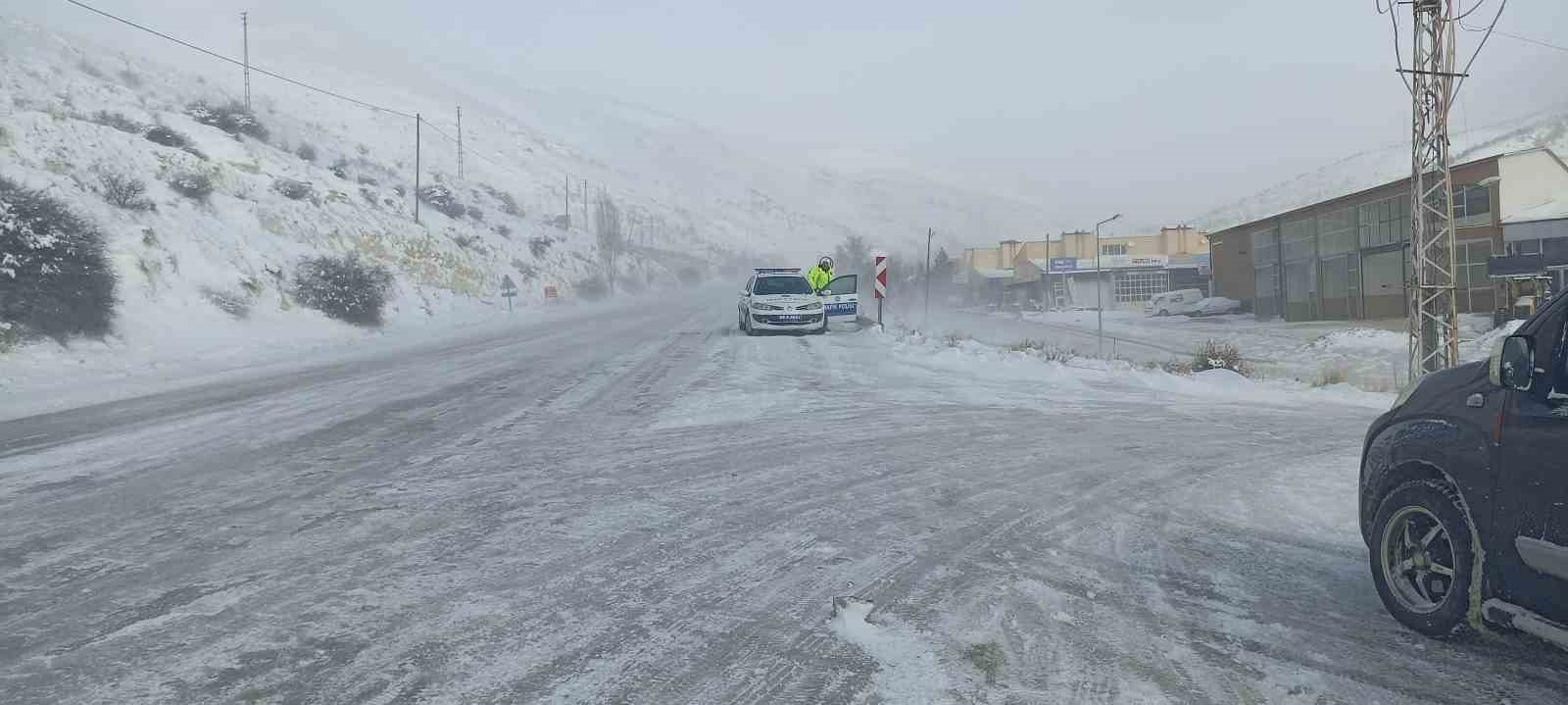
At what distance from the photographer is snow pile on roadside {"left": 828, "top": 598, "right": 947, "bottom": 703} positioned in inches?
133

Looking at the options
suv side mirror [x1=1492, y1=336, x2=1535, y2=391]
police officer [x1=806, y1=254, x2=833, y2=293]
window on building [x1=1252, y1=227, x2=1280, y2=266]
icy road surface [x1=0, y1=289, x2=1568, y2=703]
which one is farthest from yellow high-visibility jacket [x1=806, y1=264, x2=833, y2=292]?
window on building [x1=1252, y1=227, x2=1280, y2=266]

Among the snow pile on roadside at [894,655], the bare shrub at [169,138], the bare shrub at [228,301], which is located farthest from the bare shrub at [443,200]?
the snow pile on roadside at [894,655]

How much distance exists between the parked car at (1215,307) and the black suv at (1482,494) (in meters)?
56.1

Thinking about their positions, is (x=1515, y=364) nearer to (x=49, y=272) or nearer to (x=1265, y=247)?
(x=49, y=272)

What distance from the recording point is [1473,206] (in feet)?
124

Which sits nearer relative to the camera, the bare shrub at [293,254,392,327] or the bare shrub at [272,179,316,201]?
the bare shrub at [293,254,392,327]

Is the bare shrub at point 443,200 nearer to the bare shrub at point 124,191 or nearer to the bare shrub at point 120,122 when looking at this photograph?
the bare shrub at point 120,122

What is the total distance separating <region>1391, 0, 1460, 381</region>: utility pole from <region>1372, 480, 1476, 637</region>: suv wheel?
1284 centimetres

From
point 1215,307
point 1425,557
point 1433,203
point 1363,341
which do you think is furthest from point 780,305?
point 1215,307

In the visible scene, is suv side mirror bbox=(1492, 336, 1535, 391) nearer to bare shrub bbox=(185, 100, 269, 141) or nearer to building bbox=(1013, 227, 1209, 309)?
bare shrub bbox=(185, 100, 269, 141)

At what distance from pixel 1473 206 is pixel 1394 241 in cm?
323

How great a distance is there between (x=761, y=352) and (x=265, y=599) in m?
14.7

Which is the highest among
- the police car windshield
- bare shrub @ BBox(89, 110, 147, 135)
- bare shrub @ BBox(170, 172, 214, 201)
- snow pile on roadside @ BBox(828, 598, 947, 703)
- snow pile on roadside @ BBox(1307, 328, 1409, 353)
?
bare shrub @ BBox(89, 110, 147, 135)

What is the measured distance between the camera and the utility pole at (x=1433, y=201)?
14.6 m
